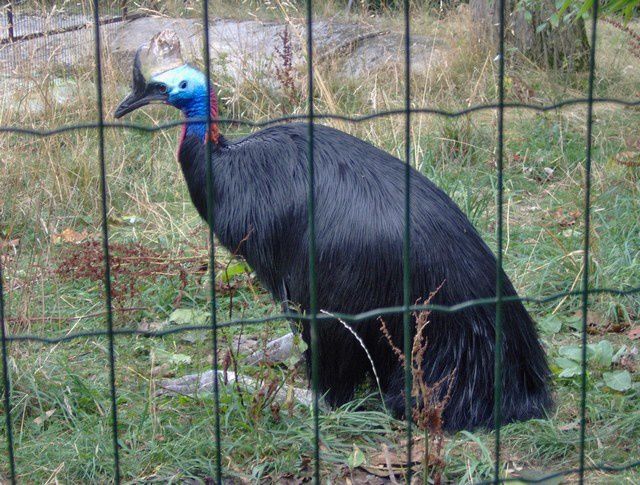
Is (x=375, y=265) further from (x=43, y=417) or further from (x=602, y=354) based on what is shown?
(x=43, y=417)

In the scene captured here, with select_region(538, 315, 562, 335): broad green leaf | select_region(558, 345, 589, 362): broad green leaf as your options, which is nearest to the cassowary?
select_region(558, 345, 589, 362): broad green leaf

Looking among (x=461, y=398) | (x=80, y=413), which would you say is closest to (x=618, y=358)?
(x=461, y=398)

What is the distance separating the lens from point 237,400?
2.96m

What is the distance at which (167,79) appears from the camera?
394cm

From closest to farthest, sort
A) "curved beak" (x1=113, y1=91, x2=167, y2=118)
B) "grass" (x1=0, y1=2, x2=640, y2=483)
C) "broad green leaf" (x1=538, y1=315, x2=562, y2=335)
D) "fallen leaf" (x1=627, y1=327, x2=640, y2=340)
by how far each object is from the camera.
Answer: "grass" (x1=0, y1=2, x2=640, y2=483)
"fallen leaf" (x1=627, y1=327, x2=640, y2=340)
"broad green leaf" (x1=538, y1=315, x2=562, y2=335)
"curved beak" (x1=113, y1=91, x2=167, y2=118)

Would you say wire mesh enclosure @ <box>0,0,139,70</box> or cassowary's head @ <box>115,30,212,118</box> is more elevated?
wire mesh enclosure @ <box>0,0,139,70</box>

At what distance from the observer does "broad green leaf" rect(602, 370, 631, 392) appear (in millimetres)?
3260

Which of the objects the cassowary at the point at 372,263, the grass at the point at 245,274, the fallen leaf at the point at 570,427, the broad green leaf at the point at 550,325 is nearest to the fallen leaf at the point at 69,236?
the grass at the point at 245,274

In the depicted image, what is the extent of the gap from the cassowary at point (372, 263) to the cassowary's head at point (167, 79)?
0.51 m

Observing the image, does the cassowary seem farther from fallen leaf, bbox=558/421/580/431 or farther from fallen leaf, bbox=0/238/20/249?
fallen leaf, bbox=0/238/20/249

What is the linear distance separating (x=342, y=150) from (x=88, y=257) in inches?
54.8

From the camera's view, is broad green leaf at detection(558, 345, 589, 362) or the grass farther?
broad green leaf at detection(558, 345, 589, 362)

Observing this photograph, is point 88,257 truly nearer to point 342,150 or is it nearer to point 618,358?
point 342,150

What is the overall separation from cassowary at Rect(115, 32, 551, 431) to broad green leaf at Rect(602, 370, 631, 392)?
0.21 meters
